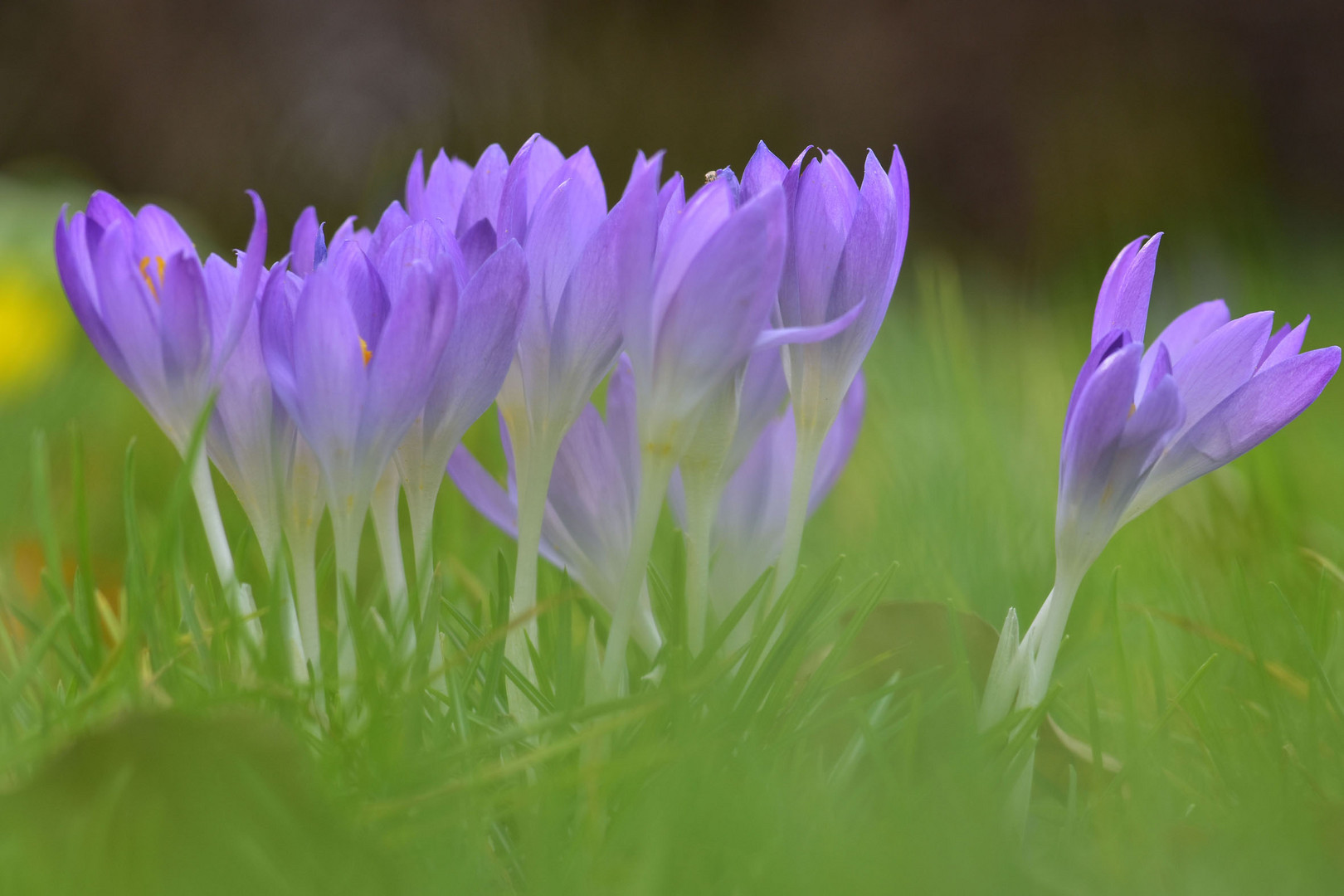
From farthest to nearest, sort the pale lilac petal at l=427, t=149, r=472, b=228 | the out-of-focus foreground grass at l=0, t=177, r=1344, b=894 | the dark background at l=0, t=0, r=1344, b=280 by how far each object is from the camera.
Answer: the dark background at l=0, t=0, r=1344, b=280 → the pale lilac petal at l=427, t=149, r=472, b=228 → the out-of-focus foreground grass at l=0, t=177, r=1344, b=894

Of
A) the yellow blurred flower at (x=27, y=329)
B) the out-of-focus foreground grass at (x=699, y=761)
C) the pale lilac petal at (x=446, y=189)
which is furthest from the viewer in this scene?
the yellow blurred flower at (x=27, y=329)

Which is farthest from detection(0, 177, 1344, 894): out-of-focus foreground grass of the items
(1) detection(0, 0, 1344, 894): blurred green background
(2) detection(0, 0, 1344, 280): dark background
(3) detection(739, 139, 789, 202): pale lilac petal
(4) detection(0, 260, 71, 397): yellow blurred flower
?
(2) detection(0, 0, 1344, 280): dark background

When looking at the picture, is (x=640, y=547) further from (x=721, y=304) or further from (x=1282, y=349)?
(x=1282, y=349)

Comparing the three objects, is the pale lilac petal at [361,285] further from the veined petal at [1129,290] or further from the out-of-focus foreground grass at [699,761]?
the veined petal at [1129,290]

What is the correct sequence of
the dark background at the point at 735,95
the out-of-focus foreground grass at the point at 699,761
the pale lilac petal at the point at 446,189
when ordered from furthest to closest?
1. the dark background at the point at 735,95
2. the pale lilac petal at the point at 446,189
3. the out-of-focus foreground grass at the point at 699,761

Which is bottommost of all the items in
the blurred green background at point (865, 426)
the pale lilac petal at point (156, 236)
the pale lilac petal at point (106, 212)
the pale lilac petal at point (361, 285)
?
the blurred green background at point (865, 426)

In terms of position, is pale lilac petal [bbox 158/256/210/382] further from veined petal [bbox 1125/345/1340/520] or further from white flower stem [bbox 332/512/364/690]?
veined petal [bbox 1125/345/1340/520]

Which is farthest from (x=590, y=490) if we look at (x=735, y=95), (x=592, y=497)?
(x=735, y=95)

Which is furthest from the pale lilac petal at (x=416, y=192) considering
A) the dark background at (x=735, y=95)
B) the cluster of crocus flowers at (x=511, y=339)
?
the dark background at (x=735, y=95)
